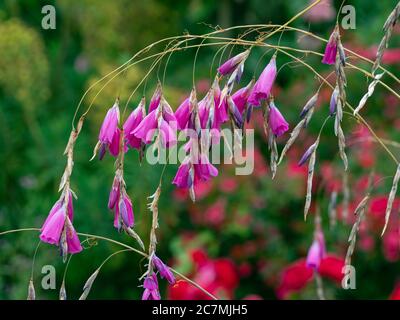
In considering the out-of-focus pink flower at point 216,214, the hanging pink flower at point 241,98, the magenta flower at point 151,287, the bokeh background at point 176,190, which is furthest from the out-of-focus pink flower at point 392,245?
the magenta flower at point 151,287

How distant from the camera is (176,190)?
345 centimetres

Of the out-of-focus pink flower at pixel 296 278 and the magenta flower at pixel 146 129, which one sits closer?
the magenta flower at pixel 146 129

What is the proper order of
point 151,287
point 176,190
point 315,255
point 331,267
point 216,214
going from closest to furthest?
1. point 151,287
2. point 315,255
3. point 331,267
4. point 216,214
5. point 176,190

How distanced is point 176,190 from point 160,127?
7.39 feet

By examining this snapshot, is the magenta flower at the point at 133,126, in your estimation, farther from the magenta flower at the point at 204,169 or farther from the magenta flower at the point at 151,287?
the magenta flower at the point at 151,287

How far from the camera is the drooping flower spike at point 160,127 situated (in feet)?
3.93

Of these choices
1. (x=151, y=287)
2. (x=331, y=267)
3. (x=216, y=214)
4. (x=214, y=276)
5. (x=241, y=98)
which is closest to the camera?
(x=151, y=287)

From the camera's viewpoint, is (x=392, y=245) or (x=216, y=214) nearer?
(x=392, y=245)

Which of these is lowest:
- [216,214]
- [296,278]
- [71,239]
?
[296,278]

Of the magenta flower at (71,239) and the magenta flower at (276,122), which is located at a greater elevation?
the magenta flower at (276,122)

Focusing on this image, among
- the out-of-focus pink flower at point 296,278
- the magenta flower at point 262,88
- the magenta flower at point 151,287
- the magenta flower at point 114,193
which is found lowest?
the out-of-focus pink flower at point 296,278

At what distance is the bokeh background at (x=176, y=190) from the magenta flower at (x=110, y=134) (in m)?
1.47

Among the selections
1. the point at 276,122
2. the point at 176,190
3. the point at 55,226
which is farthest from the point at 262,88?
the point at 176,190

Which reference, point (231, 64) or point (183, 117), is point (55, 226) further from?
point (231, 64)
